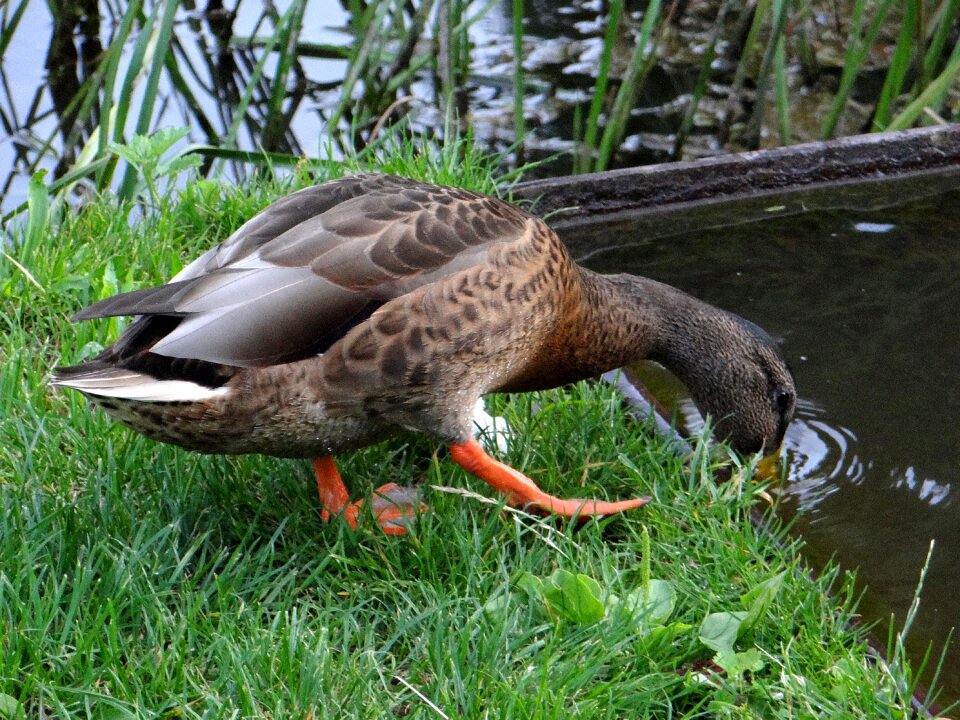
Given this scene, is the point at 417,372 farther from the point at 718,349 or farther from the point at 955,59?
the point at 955,59

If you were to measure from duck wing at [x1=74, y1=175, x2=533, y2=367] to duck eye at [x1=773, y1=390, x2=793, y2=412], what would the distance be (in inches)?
34.8

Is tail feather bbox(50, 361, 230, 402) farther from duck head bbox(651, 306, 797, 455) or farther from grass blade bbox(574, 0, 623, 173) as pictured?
grass blade bbox(574, 0, 623, 173)

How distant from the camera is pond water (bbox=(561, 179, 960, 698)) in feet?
9.44

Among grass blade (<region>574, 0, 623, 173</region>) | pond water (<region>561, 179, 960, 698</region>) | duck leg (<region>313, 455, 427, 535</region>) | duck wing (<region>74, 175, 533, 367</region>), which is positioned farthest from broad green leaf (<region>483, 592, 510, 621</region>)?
grass blade (<region>574, 0, 623, 173</region>)

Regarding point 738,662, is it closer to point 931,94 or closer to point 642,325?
point 642,325

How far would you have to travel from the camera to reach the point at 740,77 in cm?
513

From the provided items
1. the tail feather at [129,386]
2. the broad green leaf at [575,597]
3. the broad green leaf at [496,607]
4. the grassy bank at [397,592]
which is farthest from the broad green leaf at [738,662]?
the tail feather at [129,386]

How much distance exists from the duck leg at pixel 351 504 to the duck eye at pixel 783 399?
1.01m

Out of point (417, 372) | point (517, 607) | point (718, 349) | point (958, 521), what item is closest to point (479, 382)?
point (417, 372)

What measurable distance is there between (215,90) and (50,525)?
4.18m

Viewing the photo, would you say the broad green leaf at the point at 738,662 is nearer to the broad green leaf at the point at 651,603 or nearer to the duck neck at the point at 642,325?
the broad green leaf at the point at 651,603

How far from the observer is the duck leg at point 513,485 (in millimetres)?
2641

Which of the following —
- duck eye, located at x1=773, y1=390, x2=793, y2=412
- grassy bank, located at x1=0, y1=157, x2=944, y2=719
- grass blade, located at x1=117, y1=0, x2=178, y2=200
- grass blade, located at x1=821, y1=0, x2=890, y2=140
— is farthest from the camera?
grass blade, located at x1=821, y1=0, x2=890, y2=140

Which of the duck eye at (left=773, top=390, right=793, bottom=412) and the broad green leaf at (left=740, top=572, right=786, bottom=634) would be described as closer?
the broad green leaf at (left=740, top=572, right=786, bottom=634)
